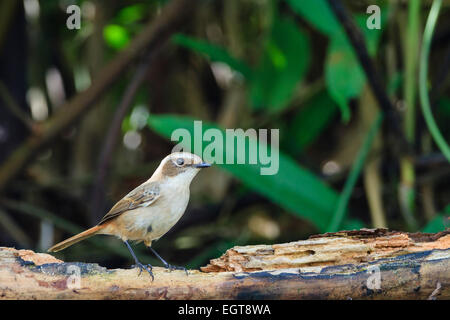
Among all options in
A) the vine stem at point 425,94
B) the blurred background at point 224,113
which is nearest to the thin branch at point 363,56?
the blurred background at point 224,113

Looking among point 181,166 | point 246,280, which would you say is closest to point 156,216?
point 181,166

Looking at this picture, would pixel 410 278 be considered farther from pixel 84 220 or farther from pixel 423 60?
pixel 84 220

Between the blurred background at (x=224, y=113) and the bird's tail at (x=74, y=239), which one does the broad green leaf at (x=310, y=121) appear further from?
the bird's tail at (x=74, y=239)

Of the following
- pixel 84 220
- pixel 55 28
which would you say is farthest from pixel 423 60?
pixel 55 28

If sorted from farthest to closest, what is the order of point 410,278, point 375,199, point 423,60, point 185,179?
point 375,199 < point 423,60 < point 185,179 < point 410,278

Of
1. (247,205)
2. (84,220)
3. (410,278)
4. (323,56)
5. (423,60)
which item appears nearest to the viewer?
(410,278)

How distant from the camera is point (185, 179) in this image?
1.96 metres

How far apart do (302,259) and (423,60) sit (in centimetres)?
157

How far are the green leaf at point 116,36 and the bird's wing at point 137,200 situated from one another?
293 centimetres

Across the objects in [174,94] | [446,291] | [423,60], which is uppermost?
[174,94]

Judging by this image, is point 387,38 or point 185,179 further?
point 387,38

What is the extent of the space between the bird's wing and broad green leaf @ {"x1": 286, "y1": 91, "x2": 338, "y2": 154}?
2142 millimetres

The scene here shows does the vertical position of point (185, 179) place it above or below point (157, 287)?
above

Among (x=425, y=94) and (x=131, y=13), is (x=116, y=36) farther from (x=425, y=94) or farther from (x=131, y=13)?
(x=425, y=94)
